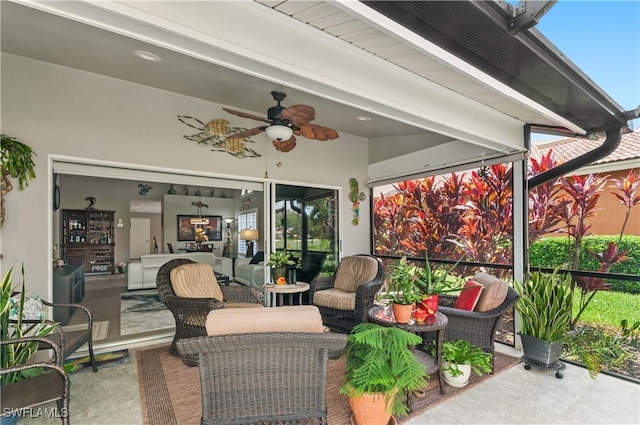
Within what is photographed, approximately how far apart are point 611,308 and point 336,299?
9.73ft

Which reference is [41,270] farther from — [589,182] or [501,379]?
[589,182]

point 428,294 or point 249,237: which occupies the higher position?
point 249,237

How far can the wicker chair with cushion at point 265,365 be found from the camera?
1.76 metres

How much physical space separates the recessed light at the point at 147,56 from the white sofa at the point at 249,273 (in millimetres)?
3047

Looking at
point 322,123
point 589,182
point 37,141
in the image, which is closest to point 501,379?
point 589,182

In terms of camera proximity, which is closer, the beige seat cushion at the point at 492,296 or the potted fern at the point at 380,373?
the potted fern at the point at 380,373

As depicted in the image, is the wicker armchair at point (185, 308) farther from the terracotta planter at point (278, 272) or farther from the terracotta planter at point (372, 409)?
the terracotta planter at point (372, 409)

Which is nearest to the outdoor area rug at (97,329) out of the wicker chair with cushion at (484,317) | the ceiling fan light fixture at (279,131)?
the ceiling fan light fixture at (279,131)

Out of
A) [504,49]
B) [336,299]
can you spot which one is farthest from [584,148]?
[336,299]

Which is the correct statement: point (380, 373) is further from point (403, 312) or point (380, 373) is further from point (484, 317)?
point (484, 317)

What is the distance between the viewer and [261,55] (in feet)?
6.08

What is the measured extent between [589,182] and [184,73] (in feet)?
15.6

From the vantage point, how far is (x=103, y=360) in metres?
3.30

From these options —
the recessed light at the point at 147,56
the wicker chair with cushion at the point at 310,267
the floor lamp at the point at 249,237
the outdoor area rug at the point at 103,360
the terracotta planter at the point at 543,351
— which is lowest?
the outdoor area rug at the point at 103,360
